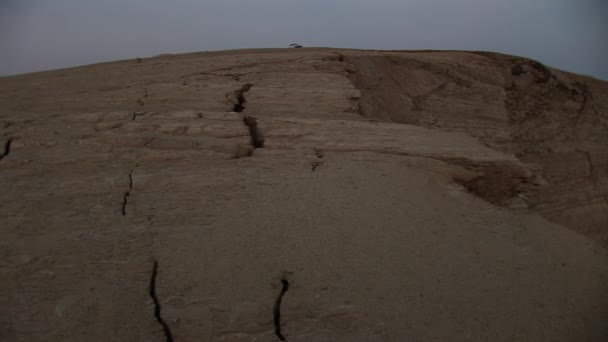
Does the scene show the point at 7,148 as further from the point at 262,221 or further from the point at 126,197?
the point at 262,221

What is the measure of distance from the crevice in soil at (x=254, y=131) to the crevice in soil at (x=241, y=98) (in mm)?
281

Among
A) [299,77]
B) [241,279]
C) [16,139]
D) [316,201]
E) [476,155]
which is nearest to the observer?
[241,279]

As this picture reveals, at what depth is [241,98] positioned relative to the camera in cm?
378

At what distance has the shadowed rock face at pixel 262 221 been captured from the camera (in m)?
1.79

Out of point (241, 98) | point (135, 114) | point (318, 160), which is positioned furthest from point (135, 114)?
point (318, 160)

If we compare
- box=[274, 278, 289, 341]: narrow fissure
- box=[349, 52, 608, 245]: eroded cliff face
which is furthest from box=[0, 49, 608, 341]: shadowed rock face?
box=[349, 52, 608, 245]: eroded cliff face

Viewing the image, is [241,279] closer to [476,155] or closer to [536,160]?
[476,155]

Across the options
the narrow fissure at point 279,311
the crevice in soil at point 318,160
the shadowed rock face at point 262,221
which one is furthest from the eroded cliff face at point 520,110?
the narrow fissure at point 279,311

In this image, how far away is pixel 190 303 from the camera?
1799 millimetres

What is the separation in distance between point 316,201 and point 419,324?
0.96 m

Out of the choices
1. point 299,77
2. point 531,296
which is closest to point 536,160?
point 299,77

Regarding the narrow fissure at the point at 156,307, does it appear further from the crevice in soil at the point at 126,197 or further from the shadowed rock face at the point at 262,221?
the crevice in soil at the point at 126,197

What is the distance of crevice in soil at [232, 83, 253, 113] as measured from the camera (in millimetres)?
3615

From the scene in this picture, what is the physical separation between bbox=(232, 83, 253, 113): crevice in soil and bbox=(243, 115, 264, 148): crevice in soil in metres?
0.28
